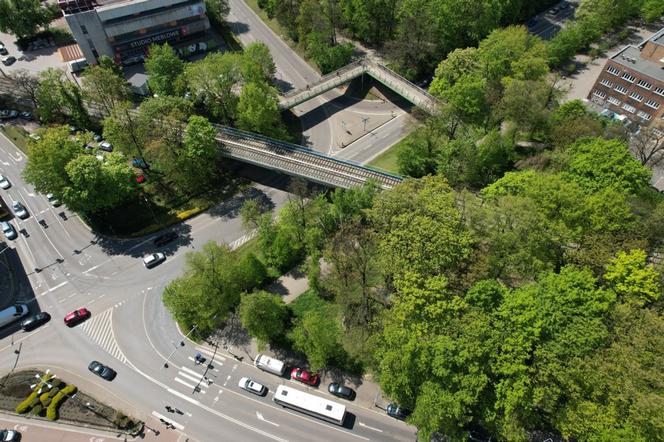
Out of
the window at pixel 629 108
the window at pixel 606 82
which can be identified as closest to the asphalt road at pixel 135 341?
the window at pixel 606 82

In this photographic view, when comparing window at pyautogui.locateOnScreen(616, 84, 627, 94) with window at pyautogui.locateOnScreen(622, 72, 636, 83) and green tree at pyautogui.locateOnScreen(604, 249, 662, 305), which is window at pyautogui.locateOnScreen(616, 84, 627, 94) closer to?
window at pyautogui.locateOnScreen(622, 72, 636, 83)

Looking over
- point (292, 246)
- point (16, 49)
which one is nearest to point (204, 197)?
point (292, 246)

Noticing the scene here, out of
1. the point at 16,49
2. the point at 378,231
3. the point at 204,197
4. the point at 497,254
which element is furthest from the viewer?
the point at 16,49

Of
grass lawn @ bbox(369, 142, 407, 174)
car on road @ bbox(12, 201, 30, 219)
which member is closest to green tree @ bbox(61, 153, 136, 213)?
car on road @ bbox(12, 201, 30, 219)

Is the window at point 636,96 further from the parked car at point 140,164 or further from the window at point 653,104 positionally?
the parked car at point 140,164

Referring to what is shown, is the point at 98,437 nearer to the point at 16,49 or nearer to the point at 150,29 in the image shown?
the point at 150,29

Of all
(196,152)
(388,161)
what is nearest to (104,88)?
(196,152)

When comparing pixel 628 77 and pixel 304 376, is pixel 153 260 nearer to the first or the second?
pixel 304 376
